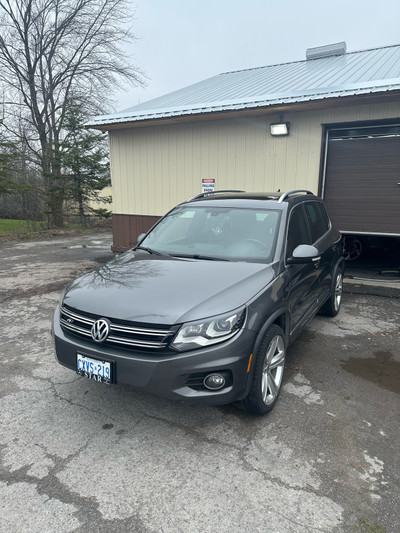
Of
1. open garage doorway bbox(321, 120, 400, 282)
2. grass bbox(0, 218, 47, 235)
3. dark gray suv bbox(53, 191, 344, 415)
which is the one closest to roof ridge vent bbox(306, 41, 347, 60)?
open garage doorway bbox(321, 120, 400, 282)

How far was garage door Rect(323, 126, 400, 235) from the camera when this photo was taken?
6.70 metres

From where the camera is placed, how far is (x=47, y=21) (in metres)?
16.8

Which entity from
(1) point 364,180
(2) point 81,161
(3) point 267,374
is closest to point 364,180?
(1) point 364,180

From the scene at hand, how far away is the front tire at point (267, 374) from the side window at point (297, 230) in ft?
2.78

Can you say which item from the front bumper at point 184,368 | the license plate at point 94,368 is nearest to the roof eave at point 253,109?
the front bumper at point 184,368

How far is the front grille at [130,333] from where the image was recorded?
2248mm

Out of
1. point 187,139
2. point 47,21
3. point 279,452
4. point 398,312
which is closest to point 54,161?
point 47,21

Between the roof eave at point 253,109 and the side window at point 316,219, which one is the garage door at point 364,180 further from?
the side window at point 316,219

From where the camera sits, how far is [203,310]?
2316 mm

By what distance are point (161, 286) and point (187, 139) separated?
6292 mm

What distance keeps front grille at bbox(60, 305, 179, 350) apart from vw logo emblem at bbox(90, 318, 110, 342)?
0.9 inches

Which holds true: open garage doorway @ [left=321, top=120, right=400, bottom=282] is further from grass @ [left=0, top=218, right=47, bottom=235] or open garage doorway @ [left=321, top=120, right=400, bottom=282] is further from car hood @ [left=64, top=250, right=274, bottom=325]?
grass @ [left=0, top=218, right=47, bottom=235]

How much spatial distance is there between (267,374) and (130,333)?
43.4 inches

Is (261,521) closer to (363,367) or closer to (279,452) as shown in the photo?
(279,452)
